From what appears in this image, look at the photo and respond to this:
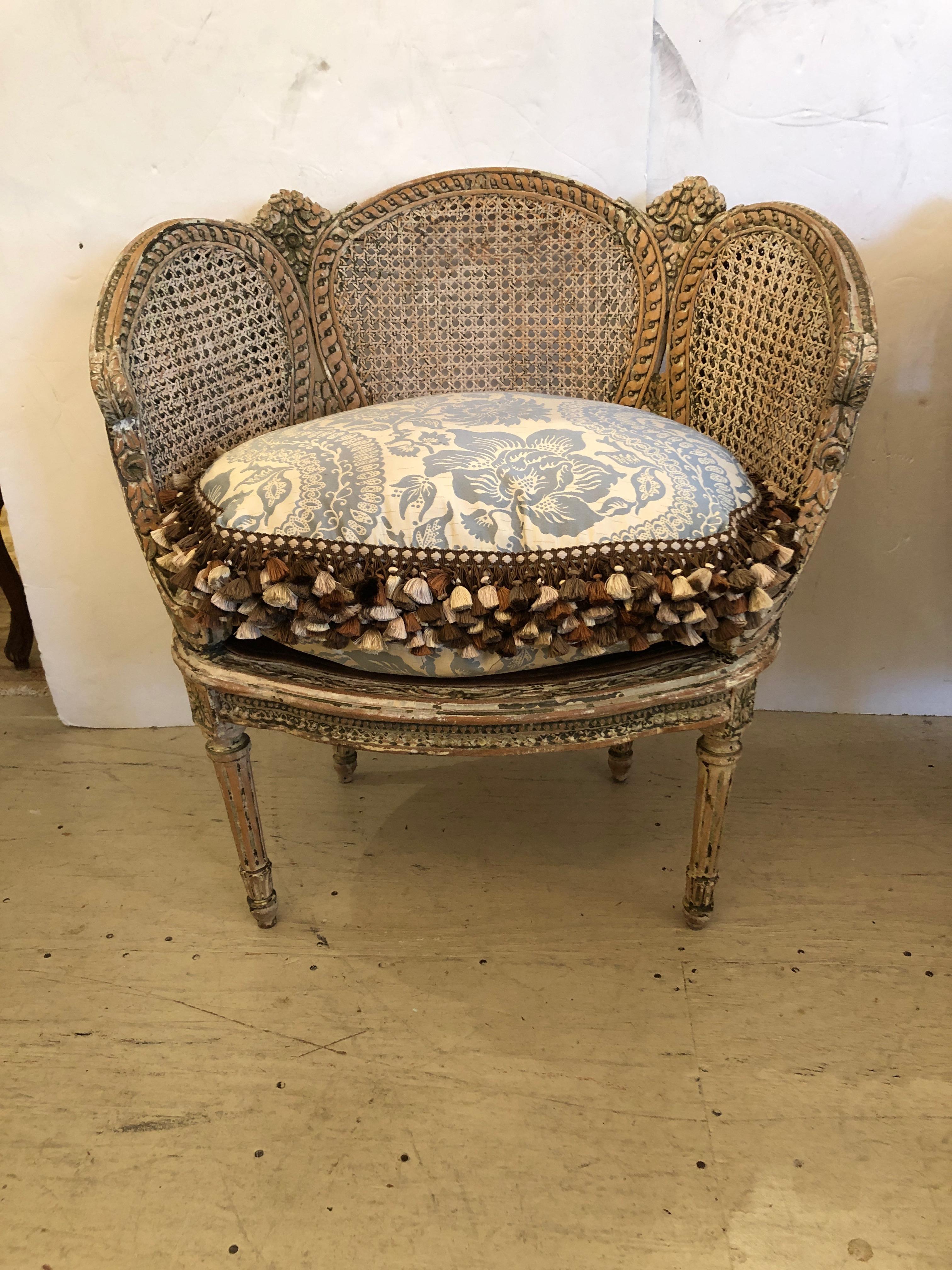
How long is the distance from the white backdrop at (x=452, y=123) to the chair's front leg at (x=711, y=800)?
0.68 meters

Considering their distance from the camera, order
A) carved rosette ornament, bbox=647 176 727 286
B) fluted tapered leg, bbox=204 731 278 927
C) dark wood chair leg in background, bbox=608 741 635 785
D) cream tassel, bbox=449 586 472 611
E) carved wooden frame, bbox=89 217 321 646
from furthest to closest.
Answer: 1. dark wood chair leg in background, bbox=608 741 635 785
2. carved rosette ornament, bbox=647 176 727 286
3. fluted tapered leg, bbox=204 731 278 927
4. carved wooden frame, bbox=89 217 321 646
5. cream tassel, bbox=449 586 472 611

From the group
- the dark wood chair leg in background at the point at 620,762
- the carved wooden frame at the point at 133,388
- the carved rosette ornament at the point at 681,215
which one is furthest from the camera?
the dark wood chair leg in background at the point at 620,762

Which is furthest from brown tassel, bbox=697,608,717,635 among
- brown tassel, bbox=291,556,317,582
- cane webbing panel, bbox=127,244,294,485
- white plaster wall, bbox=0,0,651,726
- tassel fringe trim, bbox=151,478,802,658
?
white plaster wall, bbox=0,0,651,726

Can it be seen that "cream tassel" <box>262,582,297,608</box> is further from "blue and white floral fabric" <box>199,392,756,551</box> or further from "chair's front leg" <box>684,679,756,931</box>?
"chair's front leg" <box>684,679,756,931</box>

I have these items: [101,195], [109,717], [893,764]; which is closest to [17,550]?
[109,717]

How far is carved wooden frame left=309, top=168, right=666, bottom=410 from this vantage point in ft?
4.25

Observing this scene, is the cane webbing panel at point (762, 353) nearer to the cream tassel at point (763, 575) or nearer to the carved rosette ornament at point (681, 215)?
the carved rosette ornament at point (681, 215)

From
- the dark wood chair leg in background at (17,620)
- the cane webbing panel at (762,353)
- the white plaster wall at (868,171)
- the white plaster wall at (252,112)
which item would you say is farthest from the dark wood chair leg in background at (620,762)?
the dark wood chair leg in background at (17,620)

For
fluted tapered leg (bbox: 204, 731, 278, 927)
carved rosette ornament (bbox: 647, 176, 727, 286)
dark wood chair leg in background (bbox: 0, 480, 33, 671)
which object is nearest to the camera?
fluted tapered leg (bbox: 204, 731, 278, 927)

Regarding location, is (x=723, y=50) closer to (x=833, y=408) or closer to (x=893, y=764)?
(x=833, y=408)

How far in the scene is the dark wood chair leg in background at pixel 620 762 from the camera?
152 cm

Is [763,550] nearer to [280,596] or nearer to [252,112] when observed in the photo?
[280,596]

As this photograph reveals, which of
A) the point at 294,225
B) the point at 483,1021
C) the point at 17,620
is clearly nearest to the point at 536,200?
the point at 294,225

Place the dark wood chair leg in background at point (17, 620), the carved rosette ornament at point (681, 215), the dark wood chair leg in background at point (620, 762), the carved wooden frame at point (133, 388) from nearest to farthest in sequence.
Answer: the carved wooden frame at point (133, 388) < the carved rosette ornament at point (681, 215) < the dark wood chair leg in background at point (620, 762) < the dark wood chair leg in background at point (17, 620)
